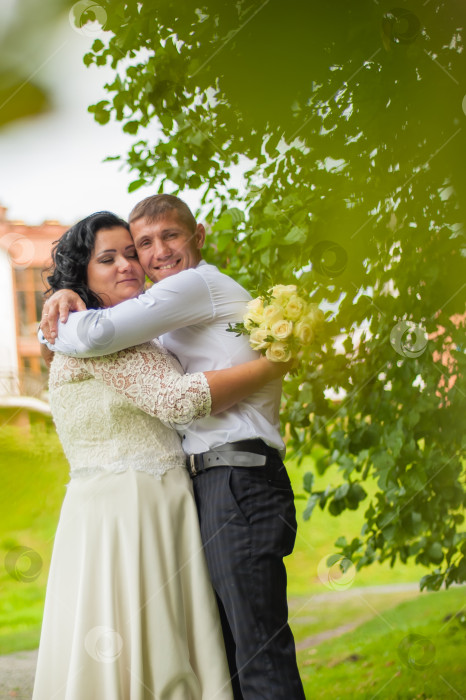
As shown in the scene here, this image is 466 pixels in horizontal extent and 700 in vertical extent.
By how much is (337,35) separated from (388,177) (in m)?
0.41

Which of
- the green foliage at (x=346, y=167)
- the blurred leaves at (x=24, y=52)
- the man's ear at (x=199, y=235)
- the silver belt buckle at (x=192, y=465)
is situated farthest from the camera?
the green foliage at (x=346, y=167)

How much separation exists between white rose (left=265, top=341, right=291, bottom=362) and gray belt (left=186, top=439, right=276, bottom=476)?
0.58ft

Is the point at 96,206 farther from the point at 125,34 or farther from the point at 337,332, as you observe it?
the point at 337,332

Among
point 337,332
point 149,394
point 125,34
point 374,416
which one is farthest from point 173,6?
point 374,416

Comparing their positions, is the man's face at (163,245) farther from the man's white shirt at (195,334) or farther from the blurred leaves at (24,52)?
the blurred leaves at (24,52)

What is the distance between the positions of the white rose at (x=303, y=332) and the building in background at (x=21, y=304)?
2.83 ft

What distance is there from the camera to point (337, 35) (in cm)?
203

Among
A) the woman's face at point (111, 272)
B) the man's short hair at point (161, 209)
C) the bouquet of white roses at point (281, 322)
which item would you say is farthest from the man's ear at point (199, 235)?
the bouquet of white roses at point (281, 322)

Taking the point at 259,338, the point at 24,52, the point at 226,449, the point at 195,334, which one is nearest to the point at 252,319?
the point at 259,338

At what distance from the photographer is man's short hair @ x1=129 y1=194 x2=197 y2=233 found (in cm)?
162

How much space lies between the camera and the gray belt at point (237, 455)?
1.48 metres

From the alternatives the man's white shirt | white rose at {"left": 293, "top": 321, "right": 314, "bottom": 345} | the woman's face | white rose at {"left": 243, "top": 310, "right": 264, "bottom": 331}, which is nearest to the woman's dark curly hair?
the woman's face

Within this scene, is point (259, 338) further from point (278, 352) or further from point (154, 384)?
point (154, 384)

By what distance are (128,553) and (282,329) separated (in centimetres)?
53
